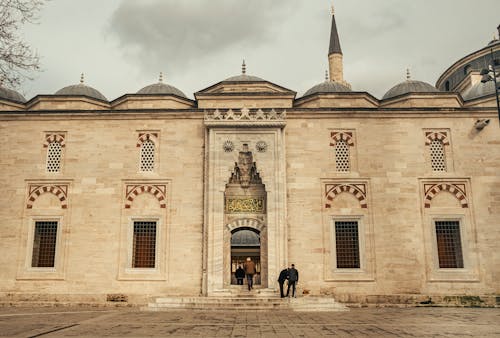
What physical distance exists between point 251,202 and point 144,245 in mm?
4180

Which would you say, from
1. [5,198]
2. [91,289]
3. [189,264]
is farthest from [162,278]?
[5,198]

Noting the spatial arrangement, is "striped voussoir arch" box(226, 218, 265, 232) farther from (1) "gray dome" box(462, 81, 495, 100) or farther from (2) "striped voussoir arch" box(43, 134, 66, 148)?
(1) "gray dome" box(462, 81, 495, 100)

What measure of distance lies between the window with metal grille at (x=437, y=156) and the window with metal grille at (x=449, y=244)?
2.06 metres

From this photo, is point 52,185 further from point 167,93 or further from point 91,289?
point 167,93

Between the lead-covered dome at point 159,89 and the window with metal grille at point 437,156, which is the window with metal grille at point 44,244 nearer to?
the lead-covered dome at point 159,89

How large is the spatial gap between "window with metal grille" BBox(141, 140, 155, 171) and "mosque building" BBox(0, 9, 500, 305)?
41 mm

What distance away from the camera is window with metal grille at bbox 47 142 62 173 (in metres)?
16.5

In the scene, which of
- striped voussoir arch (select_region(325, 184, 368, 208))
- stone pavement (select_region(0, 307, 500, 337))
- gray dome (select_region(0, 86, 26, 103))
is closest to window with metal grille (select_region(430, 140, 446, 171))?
striped voussoir arch (select_region(325, 184, 368, 208))

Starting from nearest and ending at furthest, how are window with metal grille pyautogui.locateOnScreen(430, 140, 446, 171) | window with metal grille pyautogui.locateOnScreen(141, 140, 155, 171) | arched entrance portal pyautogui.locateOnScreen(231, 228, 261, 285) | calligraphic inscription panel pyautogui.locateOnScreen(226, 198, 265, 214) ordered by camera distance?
1. calligraphic inscription panel pyautogui.locateOnScreen(226, 198, 265, 214)
2. window with metal grille pyautogui.locateOnScreen(430, 140, 446, 171)
3. window with metal grille pyautogui.locateOnScreen(141, 140, 155, 171)
4. arched entrance portal pyautogui.locateOnScreen(231, 228, 261, 285)

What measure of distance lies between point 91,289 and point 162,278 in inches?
98.8

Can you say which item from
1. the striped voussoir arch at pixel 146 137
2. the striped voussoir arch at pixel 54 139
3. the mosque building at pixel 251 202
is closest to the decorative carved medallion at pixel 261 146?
the mosque building at pixel 251 202

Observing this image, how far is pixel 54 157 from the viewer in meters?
16.7

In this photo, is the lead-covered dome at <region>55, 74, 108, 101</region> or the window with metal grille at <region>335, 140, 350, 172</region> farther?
Answer: the lead-covered dome at <region>55, 74, 108, 101</region>

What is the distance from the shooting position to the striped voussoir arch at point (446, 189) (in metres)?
15.9
